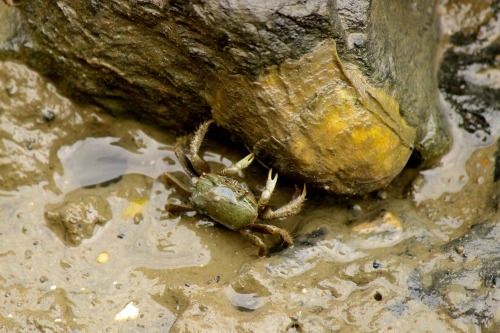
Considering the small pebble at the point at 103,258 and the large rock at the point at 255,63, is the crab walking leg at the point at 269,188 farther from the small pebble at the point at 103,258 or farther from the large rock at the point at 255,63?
the small pebble at the point at 103,258

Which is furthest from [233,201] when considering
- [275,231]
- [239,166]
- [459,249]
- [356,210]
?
[459,249]

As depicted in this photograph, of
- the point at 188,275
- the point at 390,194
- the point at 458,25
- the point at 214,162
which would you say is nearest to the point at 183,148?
the point at 214,162

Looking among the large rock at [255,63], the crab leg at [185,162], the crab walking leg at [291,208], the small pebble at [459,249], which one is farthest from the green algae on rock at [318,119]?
the small pebble at [459,249]

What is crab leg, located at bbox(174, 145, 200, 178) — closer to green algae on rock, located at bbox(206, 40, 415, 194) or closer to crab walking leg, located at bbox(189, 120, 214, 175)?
crab walking leg, located at bbox(189, 120, 214, 175)

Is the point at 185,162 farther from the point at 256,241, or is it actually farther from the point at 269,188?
the point at 256,241

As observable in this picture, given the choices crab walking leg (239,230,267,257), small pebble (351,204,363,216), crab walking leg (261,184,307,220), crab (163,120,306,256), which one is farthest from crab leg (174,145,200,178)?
small pebble (351,204,363,216)
